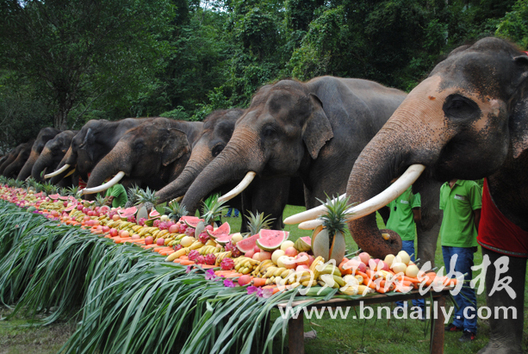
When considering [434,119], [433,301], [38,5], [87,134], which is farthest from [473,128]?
[38,5]

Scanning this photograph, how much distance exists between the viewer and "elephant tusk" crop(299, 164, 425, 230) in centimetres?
279

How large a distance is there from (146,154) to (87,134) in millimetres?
2596

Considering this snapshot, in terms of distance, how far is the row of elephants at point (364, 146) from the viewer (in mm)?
3174

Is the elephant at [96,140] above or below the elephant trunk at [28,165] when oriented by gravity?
above

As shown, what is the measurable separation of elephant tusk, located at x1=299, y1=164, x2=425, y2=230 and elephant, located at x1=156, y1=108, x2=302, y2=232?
3.23 m

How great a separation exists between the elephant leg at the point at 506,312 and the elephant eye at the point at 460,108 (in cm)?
121

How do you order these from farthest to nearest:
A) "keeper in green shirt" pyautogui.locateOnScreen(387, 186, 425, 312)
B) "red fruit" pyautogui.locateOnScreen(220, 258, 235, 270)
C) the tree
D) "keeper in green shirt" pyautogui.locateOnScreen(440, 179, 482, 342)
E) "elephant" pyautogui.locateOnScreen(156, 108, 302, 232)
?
1. the tree
2. "elephant" pyautogui.locateOnScreen(156, 108, 302, 232)
3. "keeper in green shirt" pyautogui.locateOnScreen(387, 186, 425, 312)
4. "keeper in green shirt" pyautogui.locateOnScreen(440, 179, 482, 342)
5. "red fruit" pyautogui.locateOnScreen(220, 258, 235, 270)

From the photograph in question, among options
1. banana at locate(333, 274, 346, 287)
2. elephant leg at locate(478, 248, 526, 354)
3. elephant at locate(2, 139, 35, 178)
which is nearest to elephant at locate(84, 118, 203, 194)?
elephant leg at locate(478, 248, 526, 354)

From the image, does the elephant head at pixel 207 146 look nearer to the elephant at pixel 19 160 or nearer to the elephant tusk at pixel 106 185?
the elephant tusk at pixel 106 185

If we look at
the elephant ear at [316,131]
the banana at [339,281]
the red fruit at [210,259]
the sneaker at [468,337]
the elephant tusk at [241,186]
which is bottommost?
the sneaker at [468,337]

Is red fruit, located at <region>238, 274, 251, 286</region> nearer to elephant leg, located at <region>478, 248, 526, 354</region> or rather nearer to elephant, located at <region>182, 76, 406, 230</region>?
elephant leg, located at <region>478, 248, 526, 354</region>

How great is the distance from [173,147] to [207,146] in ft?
6.95

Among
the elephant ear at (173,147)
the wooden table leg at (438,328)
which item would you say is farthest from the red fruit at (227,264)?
the elephant ear at (173,147)

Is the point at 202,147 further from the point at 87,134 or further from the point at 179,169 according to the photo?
the point at 87,134
